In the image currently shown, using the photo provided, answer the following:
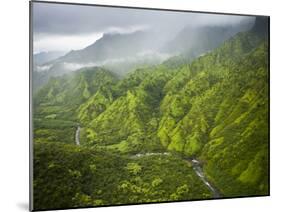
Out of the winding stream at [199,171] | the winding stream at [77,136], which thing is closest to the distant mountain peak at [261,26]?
the winding stream at [199,171]

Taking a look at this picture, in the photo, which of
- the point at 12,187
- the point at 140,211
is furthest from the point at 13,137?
the point at 140,211

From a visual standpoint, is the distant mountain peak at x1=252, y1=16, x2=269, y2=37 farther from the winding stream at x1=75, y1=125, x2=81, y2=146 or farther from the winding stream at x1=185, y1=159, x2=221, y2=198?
the winding stream at x1=75, y1=125, x2=81, y2=146

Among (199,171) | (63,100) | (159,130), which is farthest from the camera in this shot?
(199,171)

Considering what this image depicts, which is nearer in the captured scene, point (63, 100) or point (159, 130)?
point (63, 100)

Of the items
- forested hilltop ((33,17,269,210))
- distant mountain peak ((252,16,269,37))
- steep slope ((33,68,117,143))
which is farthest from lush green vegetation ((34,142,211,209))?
distant mountain peak ((252,16,269,37))

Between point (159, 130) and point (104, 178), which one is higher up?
point (159, 130)

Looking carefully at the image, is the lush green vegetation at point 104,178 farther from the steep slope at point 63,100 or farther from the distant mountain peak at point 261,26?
the distant mountain peak at point 261,26

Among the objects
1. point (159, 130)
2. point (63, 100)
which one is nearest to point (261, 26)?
point (159, 130)

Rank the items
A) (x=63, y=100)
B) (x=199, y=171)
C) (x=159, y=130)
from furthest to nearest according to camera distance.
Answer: (x=199, y=171)
(x=159, y=130)
(x=63, y=100)

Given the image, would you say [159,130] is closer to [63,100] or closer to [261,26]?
[63,100]
